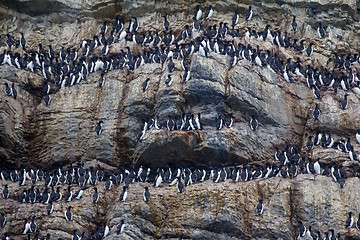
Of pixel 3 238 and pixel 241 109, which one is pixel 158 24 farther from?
pixel 3 238

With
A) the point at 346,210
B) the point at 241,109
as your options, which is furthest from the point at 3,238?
the point at 346,210

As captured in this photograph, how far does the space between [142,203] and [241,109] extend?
563 centimetres

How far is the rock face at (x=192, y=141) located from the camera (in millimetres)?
26359

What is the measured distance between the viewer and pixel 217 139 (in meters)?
28.5

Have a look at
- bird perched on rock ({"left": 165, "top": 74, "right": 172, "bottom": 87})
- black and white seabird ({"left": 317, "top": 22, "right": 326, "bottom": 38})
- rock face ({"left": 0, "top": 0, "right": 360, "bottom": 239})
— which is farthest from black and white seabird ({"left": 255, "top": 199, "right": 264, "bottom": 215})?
black and white seabird ({"left": 317, "top": 22, "right": 326, "bottom": 38})

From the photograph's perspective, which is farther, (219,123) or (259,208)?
(219,123)

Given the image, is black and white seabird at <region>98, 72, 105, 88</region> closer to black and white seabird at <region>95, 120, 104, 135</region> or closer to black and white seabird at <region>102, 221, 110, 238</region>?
black and white seabird at <region>95, 120, 104, 135</region>

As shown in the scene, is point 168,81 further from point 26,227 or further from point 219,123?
point 26,227

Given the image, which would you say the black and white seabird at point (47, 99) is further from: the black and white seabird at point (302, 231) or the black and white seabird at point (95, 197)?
the black and white seabird at point (302, 231)

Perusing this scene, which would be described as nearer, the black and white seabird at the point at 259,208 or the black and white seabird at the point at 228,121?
the black and white seabird at the point at 259,208

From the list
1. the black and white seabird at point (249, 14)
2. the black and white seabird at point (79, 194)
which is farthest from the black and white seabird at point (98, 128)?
the black and white seabird at point (249, 14)

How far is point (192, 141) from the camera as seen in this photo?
28.5m

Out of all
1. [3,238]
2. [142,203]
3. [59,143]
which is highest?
[59,143]

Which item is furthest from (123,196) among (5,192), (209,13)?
(209,13)
